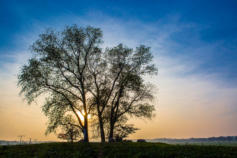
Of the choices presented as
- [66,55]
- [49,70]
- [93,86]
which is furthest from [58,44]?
[93,86]

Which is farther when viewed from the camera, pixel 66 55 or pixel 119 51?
pixel 119 51

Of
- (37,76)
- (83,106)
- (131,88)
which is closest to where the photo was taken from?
(37,76)

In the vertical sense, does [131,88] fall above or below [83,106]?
above

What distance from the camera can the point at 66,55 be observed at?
36156 millimetres

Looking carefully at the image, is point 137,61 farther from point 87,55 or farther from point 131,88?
point 87,55

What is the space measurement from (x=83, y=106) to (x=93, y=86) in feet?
14.6

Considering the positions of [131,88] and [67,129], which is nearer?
[67,129]

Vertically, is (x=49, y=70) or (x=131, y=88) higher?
(x=49, y=70)

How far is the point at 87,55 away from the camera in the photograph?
3772 centimetres

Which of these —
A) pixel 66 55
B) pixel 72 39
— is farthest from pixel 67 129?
pixel 72 39

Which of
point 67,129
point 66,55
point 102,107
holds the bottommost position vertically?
point 67,129

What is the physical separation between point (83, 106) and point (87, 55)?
9642mm

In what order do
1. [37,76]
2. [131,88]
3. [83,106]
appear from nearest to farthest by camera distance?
[37,76], [83,106], [131,88]

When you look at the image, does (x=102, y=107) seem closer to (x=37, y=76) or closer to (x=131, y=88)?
(x=131, y=88)
